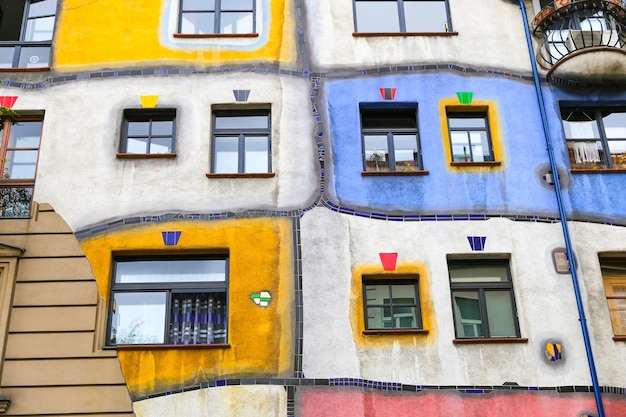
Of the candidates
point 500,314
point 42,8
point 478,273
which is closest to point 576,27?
point 478,273

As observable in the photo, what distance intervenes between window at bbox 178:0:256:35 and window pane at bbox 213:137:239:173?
251 centimetres

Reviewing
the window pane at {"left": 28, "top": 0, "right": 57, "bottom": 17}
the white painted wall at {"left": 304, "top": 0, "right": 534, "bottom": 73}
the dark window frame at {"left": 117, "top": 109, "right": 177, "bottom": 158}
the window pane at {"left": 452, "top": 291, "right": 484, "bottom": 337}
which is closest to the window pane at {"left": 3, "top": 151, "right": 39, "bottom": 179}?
the dark window frame at {"left": 117, "top": 109, "right": 177, "bottom": 158}

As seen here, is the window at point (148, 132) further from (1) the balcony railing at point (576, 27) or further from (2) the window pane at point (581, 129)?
(2) the window pane at point (581, 129)

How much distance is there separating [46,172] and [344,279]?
583 cm

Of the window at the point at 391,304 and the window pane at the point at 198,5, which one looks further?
the window pane at the point at 198,5

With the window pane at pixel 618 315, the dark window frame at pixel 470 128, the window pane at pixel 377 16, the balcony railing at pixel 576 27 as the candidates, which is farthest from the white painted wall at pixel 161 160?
the window pane at pixel 618 315

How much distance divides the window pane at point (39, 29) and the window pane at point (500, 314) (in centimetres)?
1022

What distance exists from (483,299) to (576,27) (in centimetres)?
591

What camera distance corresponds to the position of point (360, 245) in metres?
13.3

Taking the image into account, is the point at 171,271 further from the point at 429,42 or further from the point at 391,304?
the point at 429,42

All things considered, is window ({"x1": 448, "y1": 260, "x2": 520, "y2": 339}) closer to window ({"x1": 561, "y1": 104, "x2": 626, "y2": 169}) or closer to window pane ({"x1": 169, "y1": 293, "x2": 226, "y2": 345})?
window ({"x1": 561, "y1": 104, "x2": 626, "y2": 169})

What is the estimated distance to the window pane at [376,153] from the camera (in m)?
14.3

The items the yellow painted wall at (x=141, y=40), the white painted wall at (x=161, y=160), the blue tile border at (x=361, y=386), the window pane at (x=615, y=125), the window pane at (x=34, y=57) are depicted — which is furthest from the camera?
the window pane at (x=34, y=57)

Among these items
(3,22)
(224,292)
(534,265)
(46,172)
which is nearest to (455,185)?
(534,265)
